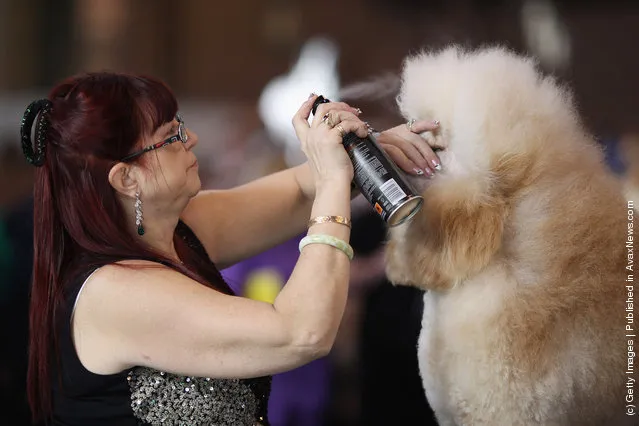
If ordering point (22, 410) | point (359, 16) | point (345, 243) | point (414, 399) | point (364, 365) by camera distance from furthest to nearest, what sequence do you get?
point (359, 16) → point (22, 410) → point (364, 365) → point (414, 399) → point (345, 243)

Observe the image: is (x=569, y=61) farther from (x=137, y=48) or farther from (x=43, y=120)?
(x=137, y=48)

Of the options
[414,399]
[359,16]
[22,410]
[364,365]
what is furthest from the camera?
[359,16]

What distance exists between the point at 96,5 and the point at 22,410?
1.82 meters

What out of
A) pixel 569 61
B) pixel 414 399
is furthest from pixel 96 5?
pixel 414 399

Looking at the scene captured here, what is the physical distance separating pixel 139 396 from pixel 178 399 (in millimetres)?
53

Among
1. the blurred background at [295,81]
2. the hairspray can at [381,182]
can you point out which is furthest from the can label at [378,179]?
the blurred background at [295,81]

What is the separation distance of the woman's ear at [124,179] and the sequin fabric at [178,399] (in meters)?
0.25

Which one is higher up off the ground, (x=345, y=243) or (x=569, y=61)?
(x=569, y=61)

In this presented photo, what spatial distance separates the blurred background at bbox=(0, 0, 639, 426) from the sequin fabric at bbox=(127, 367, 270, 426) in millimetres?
393

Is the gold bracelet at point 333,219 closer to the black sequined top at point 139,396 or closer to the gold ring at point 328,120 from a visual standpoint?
the gold ring at point 328,120

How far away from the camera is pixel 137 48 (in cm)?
295

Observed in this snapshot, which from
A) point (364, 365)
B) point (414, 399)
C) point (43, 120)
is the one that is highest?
point (43, 120)

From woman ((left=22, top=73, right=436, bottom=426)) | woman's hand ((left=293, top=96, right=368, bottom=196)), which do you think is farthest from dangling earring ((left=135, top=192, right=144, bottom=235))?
woman's hand ((left=293, top=96, right=368, bottom=196))

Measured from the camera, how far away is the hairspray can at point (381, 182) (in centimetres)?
75
